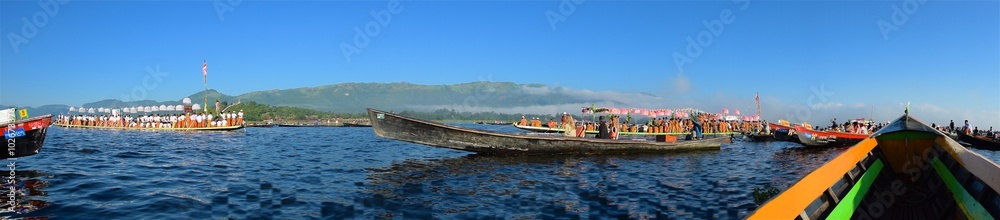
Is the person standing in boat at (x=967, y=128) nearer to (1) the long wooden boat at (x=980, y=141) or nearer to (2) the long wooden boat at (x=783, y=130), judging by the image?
(1) the long wooden boat at (x=980, y=141)

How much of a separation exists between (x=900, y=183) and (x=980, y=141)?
33886mm

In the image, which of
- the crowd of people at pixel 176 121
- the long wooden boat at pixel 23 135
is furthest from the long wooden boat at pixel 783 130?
the crowd of people at pixel 176 121

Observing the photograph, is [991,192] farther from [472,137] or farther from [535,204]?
[472,137]

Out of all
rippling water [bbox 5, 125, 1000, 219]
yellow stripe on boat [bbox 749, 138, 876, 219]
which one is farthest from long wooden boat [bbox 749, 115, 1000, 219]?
rippling water [bbox 5, 125, 1000, 219]

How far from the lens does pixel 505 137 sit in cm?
1795

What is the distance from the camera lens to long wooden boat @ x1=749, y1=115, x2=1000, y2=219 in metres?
4.77

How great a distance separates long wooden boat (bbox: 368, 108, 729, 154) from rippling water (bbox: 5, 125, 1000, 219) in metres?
0.59

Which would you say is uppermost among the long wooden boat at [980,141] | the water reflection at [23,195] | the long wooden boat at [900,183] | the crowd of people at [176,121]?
the crowd of people at [176,121]

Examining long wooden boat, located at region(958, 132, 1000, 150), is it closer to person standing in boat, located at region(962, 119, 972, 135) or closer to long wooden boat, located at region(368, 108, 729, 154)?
person standing in boat, located at region(962, 119, 972, 135)

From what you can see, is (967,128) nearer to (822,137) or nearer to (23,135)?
(822,137)

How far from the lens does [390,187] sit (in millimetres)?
11375

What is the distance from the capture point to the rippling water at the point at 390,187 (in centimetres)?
850

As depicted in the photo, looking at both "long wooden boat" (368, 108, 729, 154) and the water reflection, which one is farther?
"long wooden boat" (368, 108, 729, 154)

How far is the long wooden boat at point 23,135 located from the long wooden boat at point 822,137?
102ft
